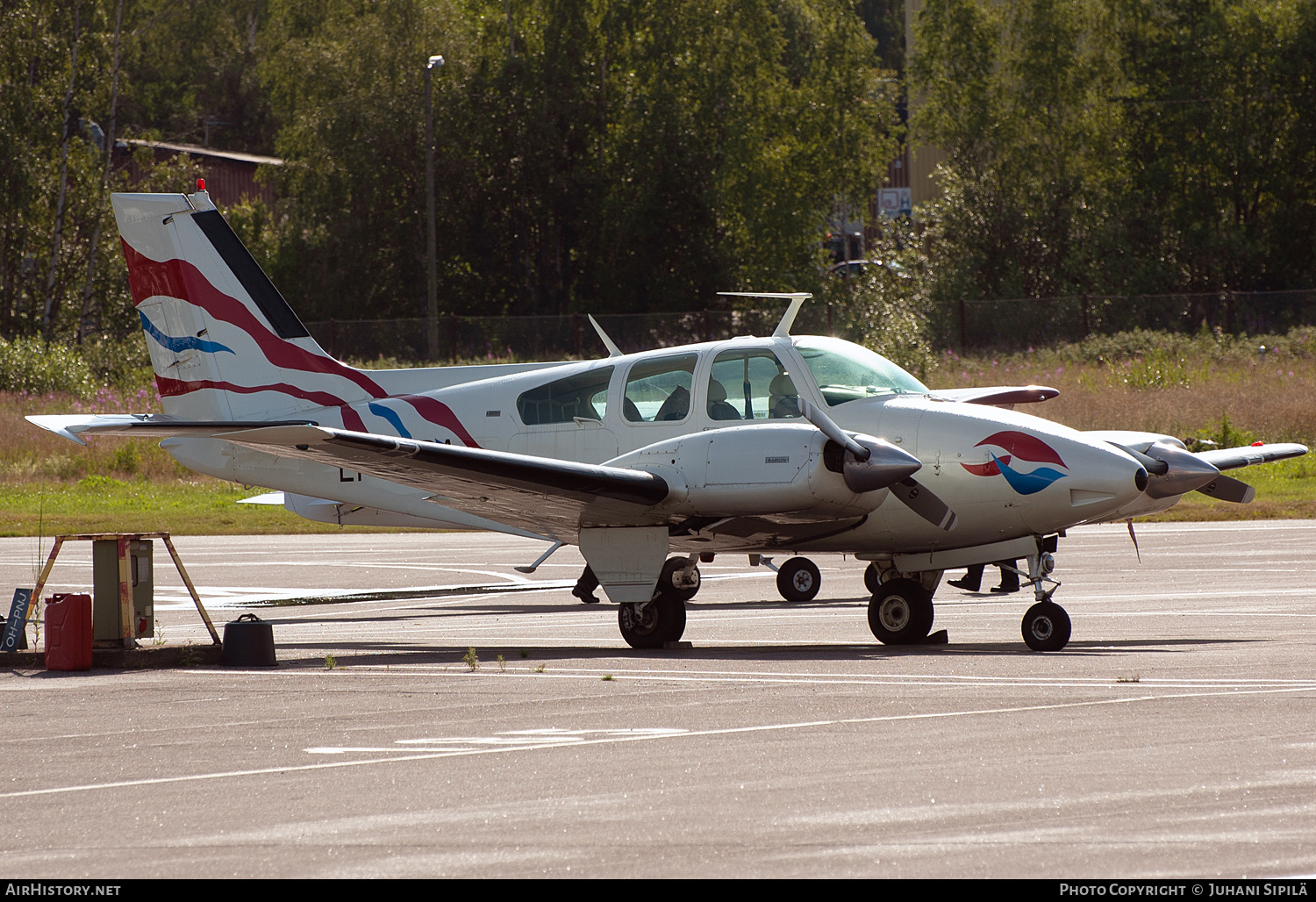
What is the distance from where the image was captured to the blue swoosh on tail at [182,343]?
17.6 meters

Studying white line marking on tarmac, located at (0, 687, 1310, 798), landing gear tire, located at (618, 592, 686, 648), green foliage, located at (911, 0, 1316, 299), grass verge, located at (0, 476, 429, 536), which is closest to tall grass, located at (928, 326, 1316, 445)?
green foliage, located at (911, 0, 1316, 299)

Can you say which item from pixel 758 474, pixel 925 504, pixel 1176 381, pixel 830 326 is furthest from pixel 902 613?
pixel 830 326

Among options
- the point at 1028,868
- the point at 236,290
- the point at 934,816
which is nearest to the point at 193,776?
the point at 934,816

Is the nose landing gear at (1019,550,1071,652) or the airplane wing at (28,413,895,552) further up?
the airplane wing at (28,413,895,552)

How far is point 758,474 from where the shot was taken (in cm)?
1269

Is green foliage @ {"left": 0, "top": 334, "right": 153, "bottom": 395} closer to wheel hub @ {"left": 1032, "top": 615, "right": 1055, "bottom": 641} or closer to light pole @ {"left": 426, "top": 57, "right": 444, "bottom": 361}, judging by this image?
light pole @ {"left": 426, "top": 57, "right": 444, "bottom": 361}

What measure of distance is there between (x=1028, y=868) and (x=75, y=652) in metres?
9.04

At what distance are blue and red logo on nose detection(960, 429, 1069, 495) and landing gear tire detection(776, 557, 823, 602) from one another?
206 inches

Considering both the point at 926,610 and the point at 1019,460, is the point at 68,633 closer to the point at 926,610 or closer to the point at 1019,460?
the point at 926,610

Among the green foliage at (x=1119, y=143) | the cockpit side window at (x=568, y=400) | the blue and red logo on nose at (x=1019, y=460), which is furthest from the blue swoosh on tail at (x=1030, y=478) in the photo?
the green foliage at (x=1119, y=143)

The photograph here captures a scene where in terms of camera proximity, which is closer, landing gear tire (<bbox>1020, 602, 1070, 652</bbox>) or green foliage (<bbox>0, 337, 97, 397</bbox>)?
landing gear tire (<bbox>1020, 602, 1070, 652</bbox>)

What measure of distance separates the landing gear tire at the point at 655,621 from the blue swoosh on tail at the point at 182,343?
6.70 m

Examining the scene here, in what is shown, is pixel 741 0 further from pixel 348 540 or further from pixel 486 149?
pixel 348 540

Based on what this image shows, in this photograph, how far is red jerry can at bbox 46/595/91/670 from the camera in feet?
40.0
